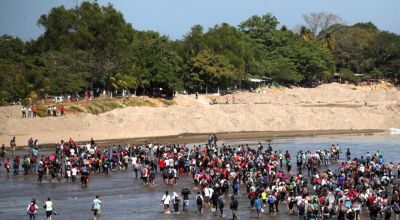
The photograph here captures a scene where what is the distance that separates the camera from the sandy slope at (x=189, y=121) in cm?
5900

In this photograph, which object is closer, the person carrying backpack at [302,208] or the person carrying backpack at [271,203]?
the person carrying backpack at [302,208]

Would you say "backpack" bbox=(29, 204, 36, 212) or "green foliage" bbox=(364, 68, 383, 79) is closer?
"backpack" bbox=(29, 204, 36, 212)

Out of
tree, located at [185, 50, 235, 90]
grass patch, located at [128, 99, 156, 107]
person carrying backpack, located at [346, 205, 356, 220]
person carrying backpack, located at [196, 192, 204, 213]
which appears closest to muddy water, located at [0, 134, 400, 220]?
person carrying backpack, located at [196, 192, 204, 213]

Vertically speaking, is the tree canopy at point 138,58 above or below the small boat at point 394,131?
above

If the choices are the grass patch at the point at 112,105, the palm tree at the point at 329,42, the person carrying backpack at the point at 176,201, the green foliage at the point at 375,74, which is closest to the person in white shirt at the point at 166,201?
the person carrying backpack at the point at 176,201

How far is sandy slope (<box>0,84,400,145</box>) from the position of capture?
59000 millimetres

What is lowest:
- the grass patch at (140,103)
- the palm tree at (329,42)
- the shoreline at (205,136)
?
the shoreline at (205,136)

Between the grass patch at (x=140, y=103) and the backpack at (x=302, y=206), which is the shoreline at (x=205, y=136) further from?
the backpack at (x=302, y=206)

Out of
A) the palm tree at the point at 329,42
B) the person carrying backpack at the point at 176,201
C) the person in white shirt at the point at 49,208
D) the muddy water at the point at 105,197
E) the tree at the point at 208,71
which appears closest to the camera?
the person in white shirt at the point at 49,208

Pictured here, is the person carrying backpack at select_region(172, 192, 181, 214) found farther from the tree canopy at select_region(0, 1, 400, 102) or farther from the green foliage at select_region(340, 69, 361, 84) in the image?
the green foliage at select_region(340, 69, 361, 84)

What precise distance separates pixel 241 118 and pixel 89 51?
2964 centimetres

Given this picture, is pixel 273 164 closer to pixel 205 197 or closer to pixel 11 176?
pixel 205 197

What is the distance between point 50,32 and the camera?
90812 millimetres

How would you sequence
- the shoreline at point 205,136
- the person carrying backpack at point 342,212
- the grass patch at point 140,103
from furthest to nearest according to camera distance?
the grass patch at point 140,103 → the shoreline at point 205,136 → the person carrying backpack at point 342,212
